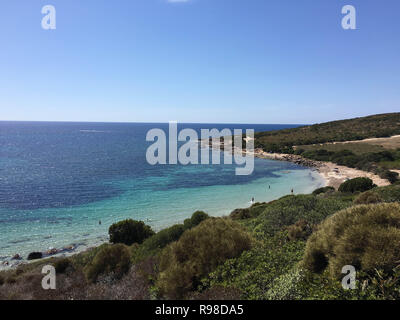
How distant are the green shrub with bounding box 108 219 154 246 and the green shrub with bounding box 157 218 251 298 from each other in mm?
10338

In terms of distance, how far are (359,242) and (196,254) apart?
17.0ft

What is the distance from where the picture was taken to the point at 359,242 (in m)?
6.35

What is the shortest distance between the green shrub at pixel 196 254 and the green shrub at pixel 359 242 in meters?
2.62

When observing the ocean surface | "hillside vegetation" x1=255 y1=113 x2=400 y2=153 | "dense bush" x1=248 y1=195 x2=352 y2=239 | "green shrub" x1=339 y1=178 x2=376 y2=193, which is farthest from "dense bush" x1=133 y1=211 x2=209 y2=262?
"hillside vegetation" x1=255 y1=113 x2=400 y2=153

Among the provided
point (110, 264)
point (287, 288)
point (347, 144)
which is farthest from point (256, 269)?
point (347, 144)

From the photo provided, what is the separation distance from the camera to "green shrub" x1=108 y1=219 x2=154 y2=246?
18953 millimetres

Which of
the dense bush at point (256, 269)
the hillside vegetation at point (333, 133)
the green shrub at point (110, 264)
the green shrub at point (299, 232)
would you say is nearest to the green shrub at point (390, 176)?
the green shrub at point (299, 232)

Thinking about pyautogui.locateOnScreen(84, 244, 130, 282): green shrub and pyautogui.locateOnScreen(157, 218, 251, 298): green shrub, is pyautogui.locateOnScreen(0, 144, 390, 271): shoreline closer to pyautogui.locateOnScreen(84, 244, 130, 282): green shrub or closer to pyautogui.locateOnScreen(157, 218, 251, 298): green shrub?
pyautogui.locateOnScreen(84, 244, 130, 282): green shrub

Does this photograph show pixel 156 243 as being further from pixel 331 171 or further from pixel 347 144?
pixel 347 144

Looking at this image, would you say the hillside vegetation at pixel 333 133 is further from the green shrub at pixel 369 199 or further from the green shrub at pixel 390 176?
the green shrub at pixel 369 199

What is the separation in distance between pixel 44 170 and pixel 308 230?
187 ft

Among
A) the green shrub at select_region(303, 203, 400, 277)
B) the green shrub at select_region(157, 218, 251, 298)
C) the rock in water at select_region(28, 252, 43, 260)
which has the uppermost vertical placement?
the green shrub at select_region(303, 203, 400, 277)
